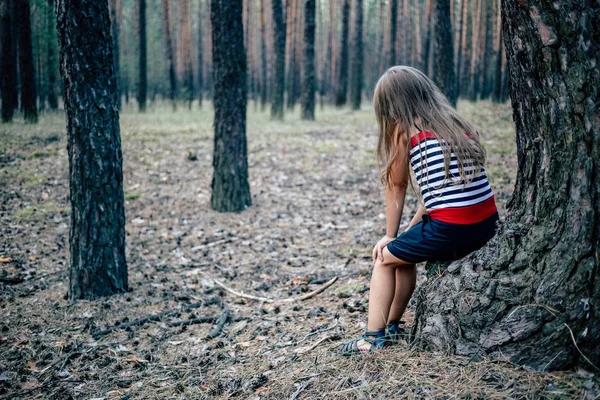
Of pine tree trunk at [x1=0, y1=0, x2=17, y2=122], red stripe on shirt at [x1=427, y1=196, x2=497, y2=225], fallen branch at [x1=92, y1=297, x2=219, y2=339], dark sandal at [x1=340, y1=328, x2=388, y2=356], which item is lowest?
fallen branch at [x1=92, y1=297, x2=219, y2=339]

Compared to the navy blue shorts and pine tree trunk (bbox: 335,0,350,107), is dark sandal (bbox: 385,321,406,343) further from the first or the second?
pine tree trunk (bbox: 335,0,350,107)

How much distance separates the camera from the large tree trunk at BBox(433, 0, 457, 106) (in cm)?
755

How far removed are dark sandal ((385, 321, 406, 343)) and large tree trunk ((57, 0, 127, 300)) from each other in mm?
2961

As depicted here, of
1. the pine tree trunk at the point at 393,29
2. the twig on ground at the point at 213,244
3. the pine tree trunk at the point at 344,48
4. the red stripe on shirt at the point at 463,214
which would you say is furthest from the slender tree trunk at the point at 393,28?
the red stripe on shirt at the point at 463,214

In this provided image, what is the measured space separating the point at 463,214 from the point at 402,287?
63 centimetres

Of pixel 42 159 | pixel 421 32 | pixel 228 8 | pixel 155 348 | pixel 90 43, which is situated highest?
pixel 421 32

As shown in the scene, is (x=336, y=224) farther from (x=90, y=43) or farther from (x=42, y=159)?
(x=42, y=159)

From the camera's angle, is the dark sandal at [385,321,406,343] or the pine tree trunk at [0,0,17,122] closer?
the dark sandal at [385,321,406,343]

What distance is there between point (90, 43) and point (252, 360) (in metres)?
3.14

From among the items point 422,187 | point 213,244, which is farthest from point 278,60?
point 422,187

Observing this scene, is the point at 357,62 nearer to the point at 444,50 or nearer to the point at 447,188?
the point at 444,50

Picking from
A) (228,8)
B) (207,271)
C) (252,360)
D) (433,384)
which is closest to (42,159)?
(228,8)

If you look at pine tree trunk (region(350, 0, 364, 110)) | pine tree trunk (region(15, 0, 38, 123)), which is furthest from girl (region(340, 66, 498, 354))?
pine tree trunk (region(350, 0, 364, 110))

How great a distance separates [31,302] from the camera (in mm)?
4398
